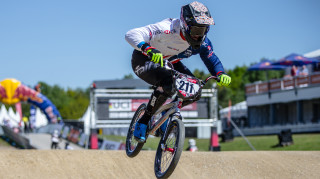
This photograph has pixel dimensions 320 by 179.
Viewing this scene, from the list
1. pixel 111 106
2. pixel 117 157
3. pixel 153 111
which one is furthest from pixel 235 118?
pixel 153 111

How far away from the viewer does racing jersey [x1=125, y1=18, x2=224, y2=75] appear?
24.5 ft

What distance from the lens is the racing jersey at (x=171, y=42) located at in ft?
24.5

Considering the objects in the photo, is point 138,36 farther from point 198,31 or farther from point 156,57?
point 198,31

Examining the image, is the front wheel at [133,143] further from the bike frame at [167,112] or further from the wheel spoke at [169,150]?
the wheel spoke at [169,150]

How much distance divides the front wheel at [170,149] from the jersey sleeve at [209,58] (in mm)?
1213

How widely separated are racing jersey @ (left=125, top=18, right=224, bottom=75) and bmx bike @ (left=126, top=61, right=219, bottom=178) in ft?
2.13

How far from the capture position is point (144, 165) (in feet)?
34.6

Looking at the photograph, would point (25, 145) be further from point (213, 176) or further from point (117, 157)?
point (213, 176)

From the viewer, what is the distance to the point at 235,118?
44.3 m

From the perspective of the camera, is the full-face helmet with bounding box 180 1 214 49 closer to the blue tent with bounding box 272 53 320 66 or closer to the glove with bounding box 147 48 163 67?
the glove with bounding box 147 48 163 67

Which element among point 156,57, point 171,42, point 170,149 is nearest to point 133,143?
point 170,149

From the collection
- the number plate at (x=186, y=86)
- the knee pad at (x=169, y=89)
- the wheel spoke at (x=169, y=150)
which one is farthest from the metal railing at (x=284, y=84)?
the number plate at (x=186, y=86)

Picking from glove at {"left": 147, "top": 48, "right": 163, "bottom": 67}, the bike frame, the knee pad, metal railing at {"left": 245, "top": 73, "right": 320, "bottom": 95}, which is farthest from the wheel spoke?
metal railing at {"left": 245, "top": 73, "right": 320, "bottom": 95}

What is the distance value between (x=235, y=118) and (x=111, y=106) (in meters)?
26.0
